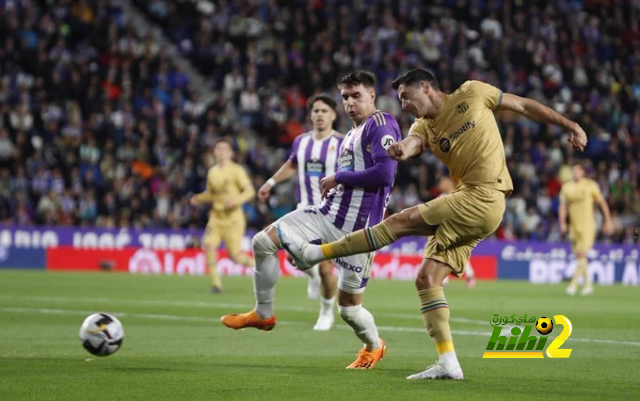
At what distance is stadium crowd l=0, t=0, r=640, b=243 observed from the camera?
88.9 feet

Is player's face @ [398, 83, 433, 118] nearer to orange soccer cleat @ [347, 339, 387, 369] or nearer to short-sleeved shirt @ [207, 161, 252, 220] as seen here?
orange soccer cleat @ [347, 339, 387, 369]

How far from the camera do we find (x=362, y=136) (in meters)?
8.85

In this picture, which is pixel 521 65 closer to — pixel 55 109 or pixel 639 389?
pixel 55 109

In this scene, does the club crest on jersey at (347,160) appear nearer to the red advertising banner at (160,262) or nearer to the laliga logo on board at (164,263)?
the red advertising banner at (160,262)

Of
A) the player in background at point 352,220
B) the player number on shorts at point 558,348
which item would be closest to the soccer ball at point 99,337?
the player in background at point 352,220

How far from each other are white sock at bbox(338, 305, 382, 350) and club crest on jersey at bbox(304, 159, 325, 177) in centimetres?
391

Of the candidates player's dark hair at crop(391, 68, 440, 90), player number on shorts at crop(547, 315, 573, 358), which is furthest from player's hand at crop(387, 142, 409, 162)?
player number on shorts at crop(547, 315, 573, 358)

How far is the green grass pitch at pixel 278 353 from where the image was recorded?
7.27 metres

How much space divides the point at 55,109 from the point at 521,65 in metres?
14.3

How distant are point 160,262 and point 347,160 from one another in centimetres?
1849

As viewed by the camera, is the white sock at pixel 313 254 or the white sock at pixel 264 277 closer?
the white sock at pixel 313 254

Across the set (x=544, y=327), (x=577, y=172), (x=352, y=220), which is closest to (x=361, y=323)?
(x=352, y=220)

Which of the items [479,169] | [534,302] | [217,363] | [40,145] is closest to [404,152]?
[479,169]

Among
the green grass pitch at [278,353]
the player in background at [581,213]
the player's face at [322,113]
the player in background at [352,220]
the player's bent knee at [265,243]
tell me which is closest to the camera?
the green grass pitch at [278,353]
